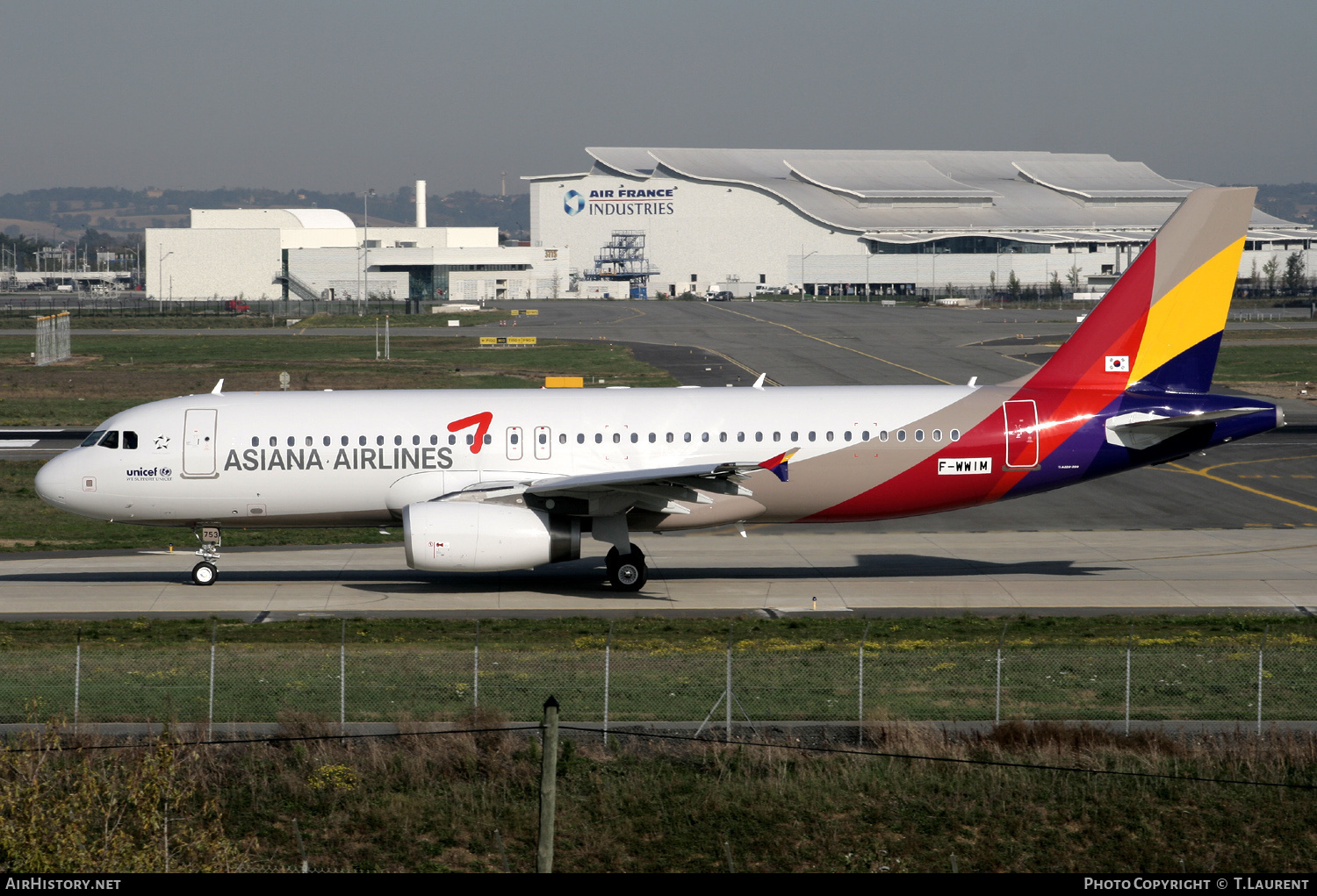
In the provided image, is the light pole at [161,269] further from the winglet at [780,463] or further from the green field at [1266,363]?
the winglet at [780,463]

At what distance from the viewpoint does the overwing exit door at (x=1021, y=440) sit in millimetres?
31016

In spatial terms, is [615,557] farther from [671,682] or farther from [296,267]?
[296,267]

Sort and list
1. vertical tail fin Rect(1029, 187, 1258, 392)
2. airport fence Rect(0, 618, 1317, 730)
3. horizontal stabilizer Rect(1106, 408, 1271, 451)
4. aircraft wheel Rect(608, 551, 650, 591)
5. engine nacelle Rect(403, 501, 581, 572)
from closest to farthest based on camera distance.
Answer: airport fence Rect(0, 618, 1317, 730) → engine nacelle Rect(403, 501, 581, 572) → horizontal stabilizer Rect(1106, 408, 1271, 451) → aircraft wheel Rect(608, 551, 650, 591) → vertical tail fin Rect(1029, 187, 1258, 392)

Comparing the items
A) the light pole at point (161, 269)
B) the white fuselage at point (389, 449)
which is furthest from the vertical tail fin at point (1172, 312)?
the light pole at point (161, 269)

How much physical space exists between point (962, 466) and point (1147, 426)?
14.7ft

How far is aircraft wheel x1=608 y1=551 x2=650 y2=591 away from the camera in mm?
30844

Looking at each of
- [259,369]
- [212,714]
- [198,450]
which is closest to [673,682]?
[212,714]

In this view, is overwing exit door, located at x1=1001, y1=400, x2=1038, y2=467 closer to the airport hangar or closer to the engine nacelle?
the engine nacelle

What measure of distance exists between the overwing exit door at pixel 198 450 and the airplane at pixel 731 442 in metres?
0.04

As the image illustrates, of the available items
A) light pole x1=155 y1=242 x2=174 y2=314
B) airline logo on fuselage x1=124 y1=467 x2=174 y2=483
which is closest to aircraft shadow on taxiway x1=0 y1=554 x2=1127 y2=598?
airline logo on fuselage x1=124 y1=467 x2=174 y2=483

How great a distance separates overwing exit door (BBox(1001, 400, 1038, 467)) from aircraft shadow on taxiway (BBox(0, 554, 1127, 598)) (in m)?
3.50

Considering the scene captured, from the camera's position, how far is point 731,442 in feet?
102

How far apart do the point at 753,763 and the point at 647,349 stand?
82287 millimetres

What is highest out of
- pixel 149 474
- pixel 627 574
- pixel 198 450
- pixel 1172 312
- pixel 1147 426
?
pixel 1172 312
